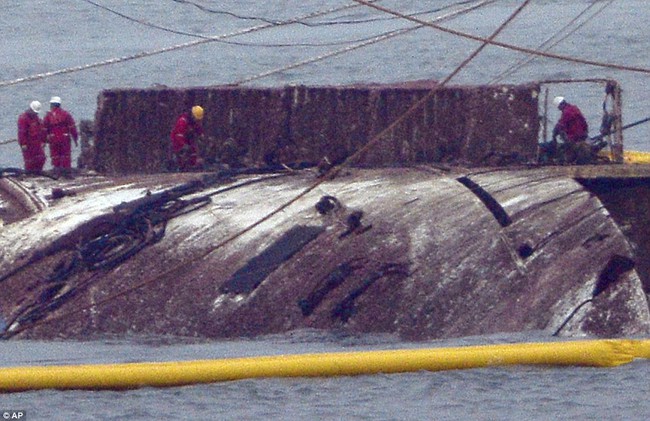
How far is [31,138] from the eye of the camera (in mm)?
22828

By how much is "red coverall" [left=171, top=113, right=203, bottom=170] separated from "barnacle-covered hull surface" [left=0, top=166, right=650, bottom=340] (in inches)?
77.6

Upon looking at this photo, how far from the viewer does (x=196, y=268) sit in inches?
696

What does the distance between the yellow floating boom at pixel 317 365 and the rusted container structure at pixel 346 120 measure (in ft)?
19.3

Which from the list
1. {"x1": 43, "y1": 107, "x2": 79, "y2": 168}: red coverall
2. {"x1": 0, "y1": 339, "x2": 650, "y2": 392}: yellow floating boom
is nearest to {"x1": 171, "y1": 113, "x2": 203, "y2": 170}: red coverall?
{"x1": 43, "y1": 107, "x2": 79, "y2": 168}: red coverall

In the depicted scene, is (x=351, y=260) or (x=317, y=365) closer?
(x=317, y=365)

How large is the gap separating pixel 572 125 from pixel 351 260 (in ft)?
19.2

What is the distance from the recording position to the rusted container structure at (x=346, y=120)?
2042 centimetres

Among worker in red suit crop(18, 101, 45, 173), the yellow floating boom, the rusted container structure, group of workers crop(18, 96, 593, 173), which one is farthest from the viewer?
worker in red suit crop(18, 101, 45, 173)

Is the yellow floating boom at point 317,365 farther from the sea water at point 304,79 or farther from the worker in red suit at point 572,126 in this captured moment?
the worker in red suit at point 572,126

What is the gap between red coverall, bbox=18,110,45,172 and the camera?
22.8m

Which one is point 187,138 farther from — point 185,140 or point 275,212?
point 275,212

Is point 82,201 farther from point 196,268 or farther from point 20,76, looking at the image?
point 20,76

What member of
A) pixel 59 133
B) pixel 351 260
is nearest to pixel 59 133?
pixel 59 133

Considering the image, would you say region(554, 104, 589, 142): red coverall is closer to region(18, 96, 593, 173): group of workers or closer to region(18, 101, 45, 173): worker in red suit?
region(18, 96, 593, 173): group of workers
